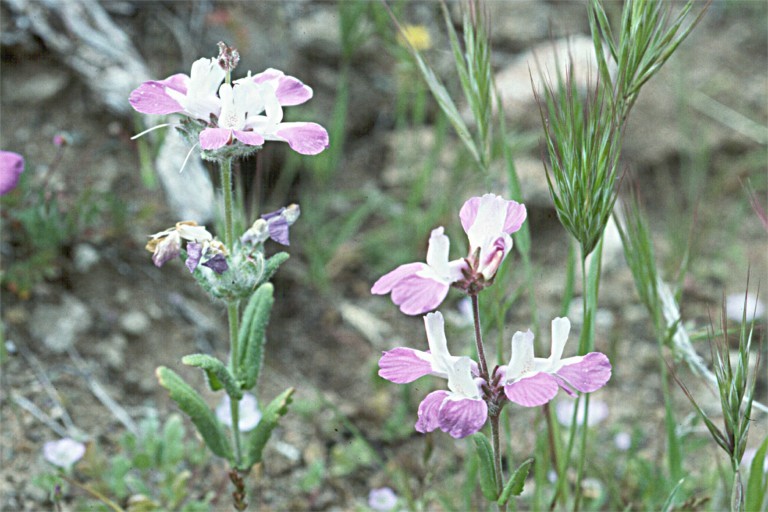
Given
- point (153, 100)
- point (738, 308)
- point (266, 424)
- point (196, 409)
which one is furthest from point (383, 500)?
point (738, 308)

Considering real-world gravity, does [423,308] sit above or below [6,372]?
above

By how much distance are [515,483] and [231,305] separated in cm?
62

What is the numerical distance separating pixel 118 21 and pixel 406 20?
132cm

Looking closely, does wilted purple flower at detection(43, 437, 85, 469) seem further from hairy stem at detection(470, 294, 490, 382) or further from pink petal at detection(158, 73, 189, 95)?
hairy stem at detection(470, 294, 490, 382)

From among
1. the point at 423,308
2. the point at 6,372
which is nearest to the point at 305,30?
the point at 6,372

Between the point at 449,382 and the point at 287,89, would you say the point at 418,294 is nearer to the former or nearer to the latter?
the point at 449,382

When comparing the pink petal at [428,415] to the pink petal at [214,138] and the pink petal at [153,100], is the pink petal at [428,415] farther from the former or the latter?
the pink petal at [153,100]

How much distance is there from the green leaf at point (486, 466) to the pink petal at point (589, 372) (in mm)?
171

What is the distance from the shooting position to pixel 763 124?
3.66m

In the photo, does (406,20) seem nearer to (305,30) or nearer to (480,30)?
(305,30)

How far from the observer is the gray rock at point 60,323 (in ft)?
7.95

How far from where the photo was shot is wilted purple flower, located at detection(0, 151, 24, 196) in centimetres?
127

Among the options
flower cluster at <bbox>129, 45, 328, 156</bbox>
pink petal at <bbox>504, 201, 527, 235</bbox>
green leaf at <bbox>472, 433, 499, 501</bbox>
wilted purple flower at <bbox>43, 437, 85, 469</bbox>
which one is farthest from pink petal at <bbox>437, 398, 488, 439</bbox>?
wilted purple flower at <bbox>43, 437, 85, 469</bbox>

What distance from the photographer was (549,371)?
126 centimetres
